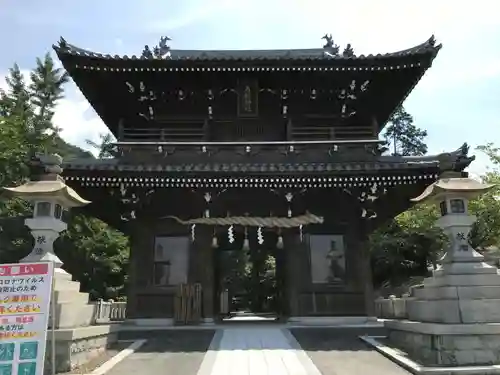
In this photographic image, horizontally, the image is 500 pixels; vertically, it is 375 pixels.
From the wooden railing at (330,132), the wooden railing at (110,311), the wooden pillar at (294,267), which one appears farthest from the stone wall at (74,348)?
the wooden railing at (330,132)

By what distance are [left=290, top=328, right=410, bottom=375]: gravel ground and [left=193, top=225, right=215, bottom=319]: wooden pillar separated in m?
3.08

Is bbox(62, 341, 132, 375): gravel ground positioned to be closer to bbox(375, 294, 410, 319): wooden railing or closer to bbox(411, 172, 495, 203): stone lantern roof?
bbox(375, 294, 410, 319): wooden railing

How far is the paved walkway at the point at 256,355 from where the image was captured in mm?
8391

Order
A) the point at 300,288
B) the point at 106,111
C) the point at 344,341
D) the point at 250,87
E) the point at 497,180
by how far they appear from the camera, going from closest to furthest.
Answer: the point at 344,341
the point at 300,288
the point at 250,87
the point at 106,111
the point at 497,180

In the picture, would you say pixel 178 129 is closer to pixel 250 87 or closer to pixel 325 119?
pixel 250 87

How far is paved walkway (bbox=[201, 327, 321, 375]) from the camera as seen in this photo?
27.5 feet

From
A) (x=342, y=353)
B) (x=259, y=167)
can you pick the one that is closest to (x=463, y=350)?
(x=342, y=353)

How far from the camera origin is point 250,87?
15664 mm

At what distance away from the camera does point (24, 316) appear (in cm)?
626

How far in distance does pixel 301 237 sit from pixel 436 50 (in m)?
7.68

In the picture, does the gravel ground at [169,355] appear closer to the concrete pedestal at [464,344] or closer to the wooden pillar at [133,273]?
the wooden pillar at [133,273]

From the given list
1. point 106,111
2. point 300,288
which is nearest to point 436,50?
point 300,288

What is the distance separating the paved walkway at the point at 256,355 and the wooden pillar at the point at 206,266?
180cm

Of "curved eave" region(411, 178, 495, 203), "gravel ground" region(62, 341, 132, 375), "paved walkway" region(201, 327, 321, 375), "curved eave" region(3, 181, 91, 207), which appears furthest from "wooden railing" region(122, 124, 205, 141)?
"curved eave" region(411, 178, 495, 203)
